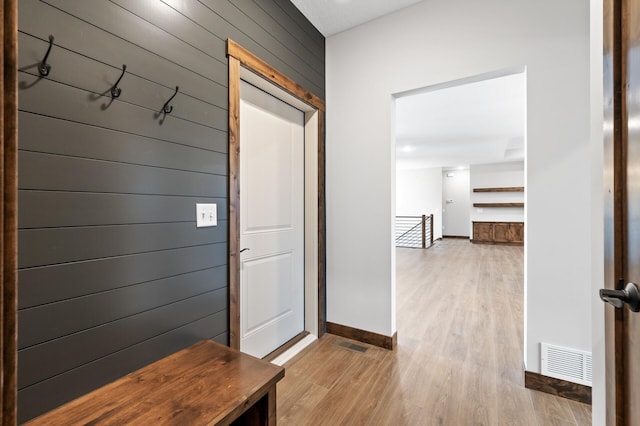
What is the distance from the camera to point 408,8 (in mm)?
2266

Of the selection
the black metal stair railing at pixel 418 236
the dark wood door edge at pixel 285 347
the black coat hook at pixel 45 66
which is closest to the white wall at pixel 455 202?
the black metal stair railing at pixel 418 236

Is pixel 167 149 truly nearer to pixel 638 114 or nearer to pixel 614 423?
pixel 638 114

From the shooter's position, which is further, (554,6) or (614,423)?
(554,6)

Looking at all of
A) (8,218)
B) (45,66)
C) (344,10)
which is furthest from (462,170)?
(8,218)

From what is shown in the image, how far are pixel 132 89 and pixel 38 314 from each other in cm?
92

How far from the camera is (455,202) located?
10828 millimetres

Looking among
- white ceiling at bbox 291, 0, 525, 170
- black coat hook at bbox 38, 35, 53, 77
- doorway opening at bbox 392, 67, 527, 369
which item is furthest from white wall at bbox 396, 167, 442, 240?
black coat hook at bbox 38, 35, 53, 77

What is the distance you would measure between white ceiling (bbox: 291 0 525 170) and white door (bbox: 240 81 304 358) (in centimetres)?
86

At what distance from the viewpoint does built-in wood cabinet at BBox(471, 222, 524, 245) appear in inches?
333

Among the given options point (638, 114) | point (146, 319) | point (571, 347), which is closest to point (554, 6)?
point (638, 114)

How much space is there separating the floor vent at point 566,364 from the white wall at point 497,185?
8.13m

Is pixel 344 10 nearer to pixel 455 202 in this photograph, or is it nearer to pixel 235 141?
pixel 235 141

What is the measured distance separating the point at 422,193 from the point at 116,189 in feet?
34.3

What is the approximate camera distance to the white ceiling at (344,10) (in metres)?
2.22
